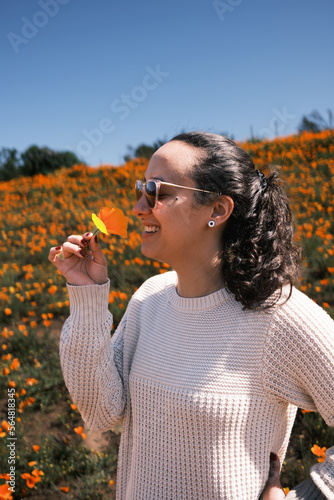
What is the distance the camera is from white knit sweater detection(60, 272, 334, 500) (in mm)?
1378

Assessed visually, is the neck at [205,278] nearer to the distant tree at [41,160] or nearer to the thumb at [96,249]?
the thumb at [96,249]

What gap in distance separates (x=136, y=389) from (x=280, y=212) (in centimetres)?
86

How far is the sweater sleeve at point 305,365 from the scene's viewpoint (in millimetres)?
1323

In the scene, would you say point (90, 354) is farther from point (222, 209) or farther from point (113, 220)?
point (222, 209)

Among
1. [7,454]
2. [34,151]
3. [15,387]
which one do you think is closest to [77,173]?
[34,151]

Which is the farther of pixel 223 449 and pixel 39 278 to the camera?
pixel 39 278

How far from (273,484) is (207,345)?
0.50 metres

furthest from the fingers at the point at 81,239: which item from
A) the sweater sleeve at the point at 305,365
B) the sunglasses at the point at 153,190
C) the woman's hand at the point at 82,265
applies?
the sweater sleeve at the point at 305,365

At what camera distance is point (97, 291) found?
5.30 ft

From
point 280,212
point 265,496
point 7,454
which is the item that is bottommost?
point 7,454

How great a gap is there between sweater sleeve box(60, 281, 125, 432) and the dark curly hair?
484 millimetres

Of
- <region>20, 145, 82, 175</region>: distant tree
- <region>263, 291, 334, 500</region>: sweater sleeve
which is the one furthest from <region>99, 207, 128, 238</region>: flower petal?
<region>20, 145, 82, 175</region>: distant tree

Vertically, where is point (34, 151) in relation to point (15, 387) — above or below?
above

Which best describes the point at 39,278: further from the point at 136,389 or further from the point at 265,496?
the point at 265,496
